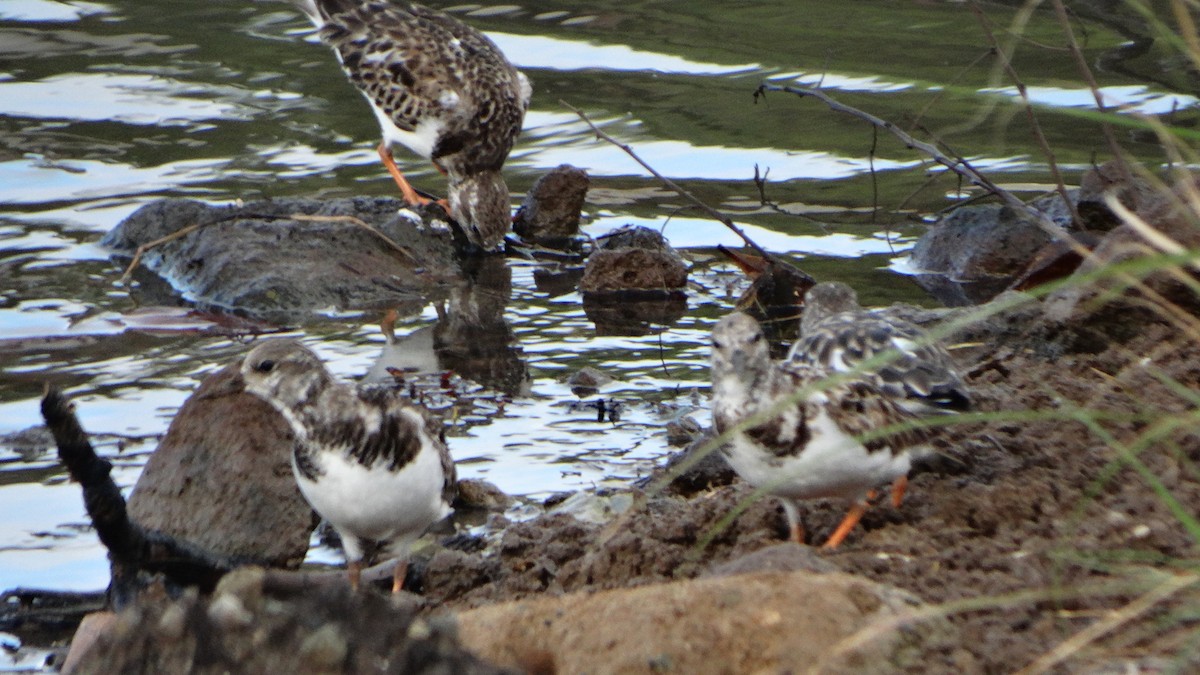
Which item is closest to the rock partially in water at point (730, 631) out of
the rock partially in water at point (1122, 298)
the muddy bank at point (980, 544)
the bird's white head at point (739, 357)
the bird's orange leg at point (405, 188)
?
the muddy bank at point (980, 544)

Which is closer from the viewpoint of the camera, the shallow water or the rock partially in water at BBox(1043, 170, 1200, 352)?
the rock partially in water at BBox(1043, 170, 1200, 352)

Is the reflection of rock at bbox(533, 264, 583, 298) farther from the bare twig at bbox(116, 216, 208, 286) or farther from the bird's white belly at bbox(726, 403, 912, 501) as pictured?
the bird's white belly at bbox(726, 403, 912, 501)

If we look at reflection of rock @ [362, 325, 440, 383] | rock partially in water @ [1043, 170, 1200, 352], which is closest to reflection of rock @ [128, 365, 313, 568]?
reflection of rock @ [362, 325, 440, 383]

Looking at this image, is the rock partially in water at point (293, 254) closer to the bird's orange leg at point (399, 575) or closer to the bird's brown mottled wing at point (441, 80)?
the bird's brown mottled wing at point (441, 80)

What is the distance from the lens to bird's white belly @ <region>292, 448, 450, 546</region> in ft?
16.3

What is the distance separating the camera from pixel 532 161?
11.7m

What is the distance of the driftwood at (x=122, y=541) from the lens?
481 cm

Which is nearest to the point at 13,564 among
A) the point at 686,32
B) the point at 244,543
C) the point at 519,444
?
the point at 244,543

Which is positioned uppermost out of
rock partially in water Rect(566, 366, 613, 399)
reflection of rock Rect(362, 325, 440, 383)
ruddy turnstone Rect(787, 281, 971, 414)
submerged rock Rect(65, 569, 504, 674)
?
submerged rock Rect(65, 569, 504, 674)

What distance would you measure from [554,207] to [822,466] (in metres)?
5.74

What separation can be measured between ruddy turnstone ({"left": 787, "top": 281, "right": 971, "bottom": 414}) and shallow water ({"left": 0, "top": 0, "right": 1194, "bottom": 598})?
34.9 inches

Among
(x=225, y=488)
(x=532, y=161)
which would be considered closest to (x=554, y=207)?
(x=532, y=161)

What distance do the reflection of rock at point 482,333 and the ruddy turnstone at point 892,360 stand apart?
1.89 meters

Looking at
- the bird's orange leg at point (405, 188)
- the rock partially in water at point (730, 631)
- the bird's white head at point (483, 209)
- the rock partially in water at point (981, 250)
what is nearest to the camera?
the rock partially in water at point (730, 631)
